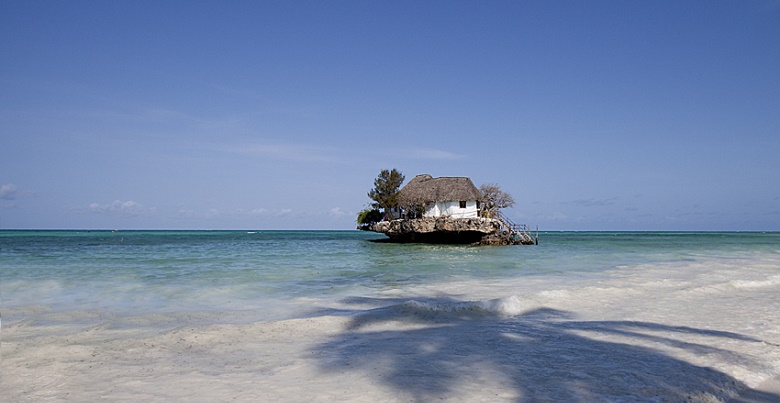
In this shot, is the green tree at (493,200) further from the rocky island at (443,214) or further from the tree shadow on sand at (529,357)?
the tree shadow on sand at (529,357)

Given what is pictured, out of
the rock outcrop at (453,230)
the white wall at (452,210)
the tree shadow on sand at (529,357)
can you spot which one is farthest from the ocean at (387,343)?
the white wall at (452,210)

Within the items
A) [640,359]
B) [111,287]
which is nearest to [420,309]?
[640,359]

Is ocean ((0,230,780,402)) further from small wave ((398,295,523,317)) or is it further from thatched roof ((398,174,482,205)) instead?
thatched roof ((398,174,482,205))

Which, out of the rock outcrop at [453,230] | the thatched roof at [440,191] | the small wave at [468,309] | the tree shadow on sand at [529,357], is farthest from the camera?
the thatched roof at [440,191]

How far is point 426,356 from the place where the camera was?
223 inches

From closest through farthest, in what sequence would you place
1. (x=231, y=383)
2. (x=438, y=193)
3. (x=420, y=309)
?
(x=231, y=383) → (x=420, y=309) → (x=438, y=193)

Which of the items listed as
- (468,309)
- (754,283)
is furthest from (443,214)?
(468,309)

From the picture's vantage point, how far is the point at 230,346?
21.1 ft

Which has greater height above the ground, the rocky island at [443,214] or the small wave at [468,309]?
the rocky island at [443,214]

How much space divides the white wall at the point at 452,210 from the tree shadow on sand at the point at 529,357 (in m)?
35.1

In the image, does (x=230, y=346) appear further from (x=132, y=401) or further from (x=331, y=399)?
(x=331, y=399)

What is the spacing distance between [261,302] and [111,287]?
5.33 metres

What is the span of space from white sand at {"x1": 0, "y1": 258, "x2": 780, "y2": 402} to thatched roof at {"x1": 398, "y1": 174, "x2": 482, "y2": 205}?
34.0 metres

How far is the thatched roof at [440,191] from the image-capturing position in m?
43.4
